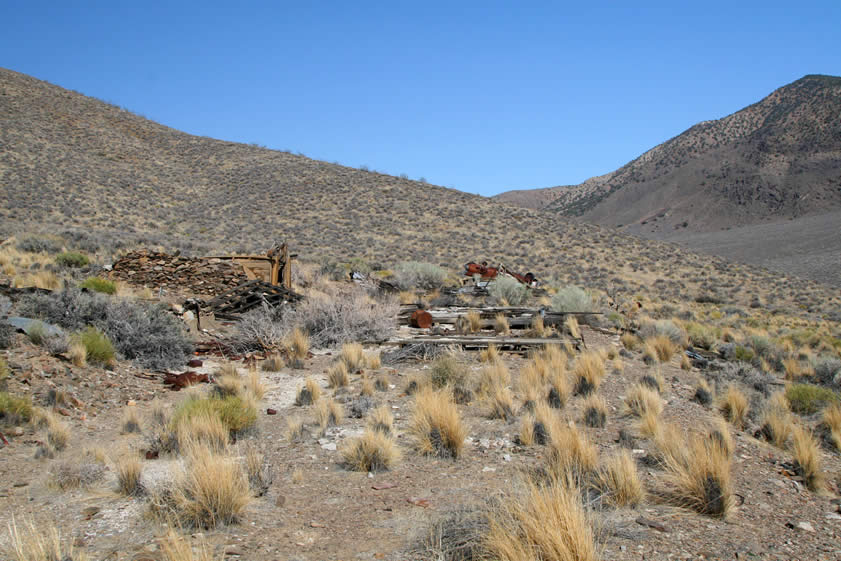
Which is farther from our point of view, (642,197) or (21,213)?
(642,197)

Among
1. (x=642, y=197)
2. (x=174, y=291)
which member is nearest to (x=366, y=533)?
(x=174, y=291)

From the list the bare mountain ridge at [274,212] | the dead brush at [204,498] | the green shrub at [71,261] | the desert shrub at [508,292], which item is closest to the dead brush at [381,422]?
the dead brush at [204,498]

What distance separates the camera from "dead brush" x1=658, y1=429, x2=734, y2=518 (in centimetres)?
443

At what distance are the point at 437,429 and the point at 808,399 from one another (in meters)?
6.28

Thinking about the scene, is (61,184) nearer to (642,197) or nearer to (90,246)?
(90,246)

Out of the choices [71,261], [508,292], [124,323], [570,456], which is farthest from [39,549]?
[71,261]

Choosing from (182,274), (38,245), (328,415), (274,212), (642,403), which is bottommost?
(642,403)

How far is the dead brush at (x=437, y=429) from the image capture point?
19.6 feet

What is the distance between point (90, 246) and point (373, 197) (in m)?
25.5

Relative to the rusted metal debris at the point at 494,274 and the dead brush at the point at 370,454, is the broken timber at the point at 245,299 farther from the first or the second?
the rusted metal debris at the point at 494,274

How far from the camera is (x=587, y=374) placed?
29.4 feet

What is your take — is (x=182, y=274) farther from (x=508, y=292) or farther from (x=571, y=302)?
(x=571, y=302)

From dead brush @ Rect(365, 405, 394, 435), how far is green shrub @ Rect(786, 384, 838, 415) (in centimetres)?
644

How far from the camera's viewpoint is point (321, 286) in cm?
1855
